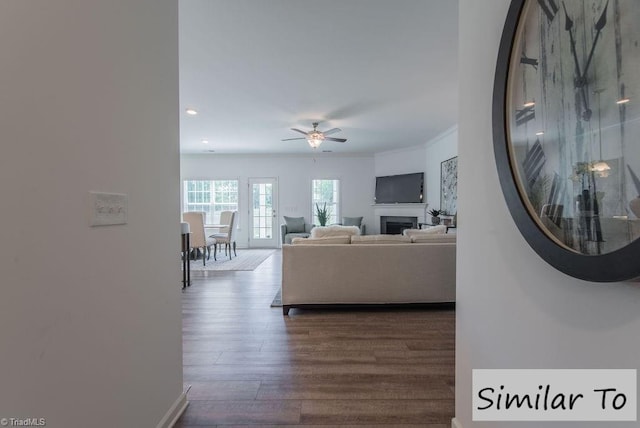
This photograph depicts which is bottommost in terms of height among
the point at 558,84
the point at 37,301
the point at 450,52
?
the point at 37,301

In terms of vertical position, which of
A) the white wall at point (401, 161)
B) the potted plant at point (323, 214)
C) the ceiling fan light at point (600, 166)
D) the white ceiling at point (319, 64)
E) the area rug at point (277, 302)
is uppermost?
the white ceiling at point (319, 64)

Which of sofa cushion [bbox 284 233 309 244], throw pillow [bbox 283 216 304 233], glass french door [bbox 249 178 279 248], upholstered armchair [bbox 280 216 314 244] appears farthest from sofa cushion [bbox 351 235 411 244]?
glass french door [bbox 249 178 279 248]

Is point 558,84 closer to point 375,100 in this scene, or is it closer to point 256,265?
point 375,100

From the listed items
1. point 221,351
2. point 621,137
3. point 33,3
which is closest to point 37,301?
point 33,3

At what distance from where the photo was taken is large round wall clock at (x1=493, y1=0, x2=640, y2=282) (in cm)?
63

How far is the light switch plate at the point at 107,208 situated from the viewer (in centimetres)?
104

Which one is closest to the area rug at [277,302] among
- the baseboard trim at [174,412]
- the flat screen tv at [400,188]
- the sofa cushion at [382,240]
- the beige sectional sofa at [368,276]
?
the beige sectional sofa at [368,276]

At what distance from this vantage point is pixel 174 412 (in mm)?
1592

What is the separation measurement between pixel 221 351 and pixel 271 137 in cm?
478

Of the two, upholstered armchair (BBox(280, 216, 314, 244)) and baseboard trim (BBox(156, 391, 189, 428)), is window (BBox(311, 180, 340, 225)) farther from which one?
baseboard trim (BBox(156, 391, 189, 428))

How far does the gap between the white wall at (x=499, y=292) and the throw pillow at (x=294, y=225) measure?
6301 millimetres

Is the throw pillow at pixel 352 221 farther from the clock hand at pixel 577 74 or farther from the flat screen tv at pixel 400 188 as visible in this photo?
the clock hand at pixel 577 74

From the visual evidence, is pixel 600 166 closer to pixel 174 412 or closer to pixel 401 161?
pixel 174 412

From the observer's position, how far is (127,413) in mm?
1211
